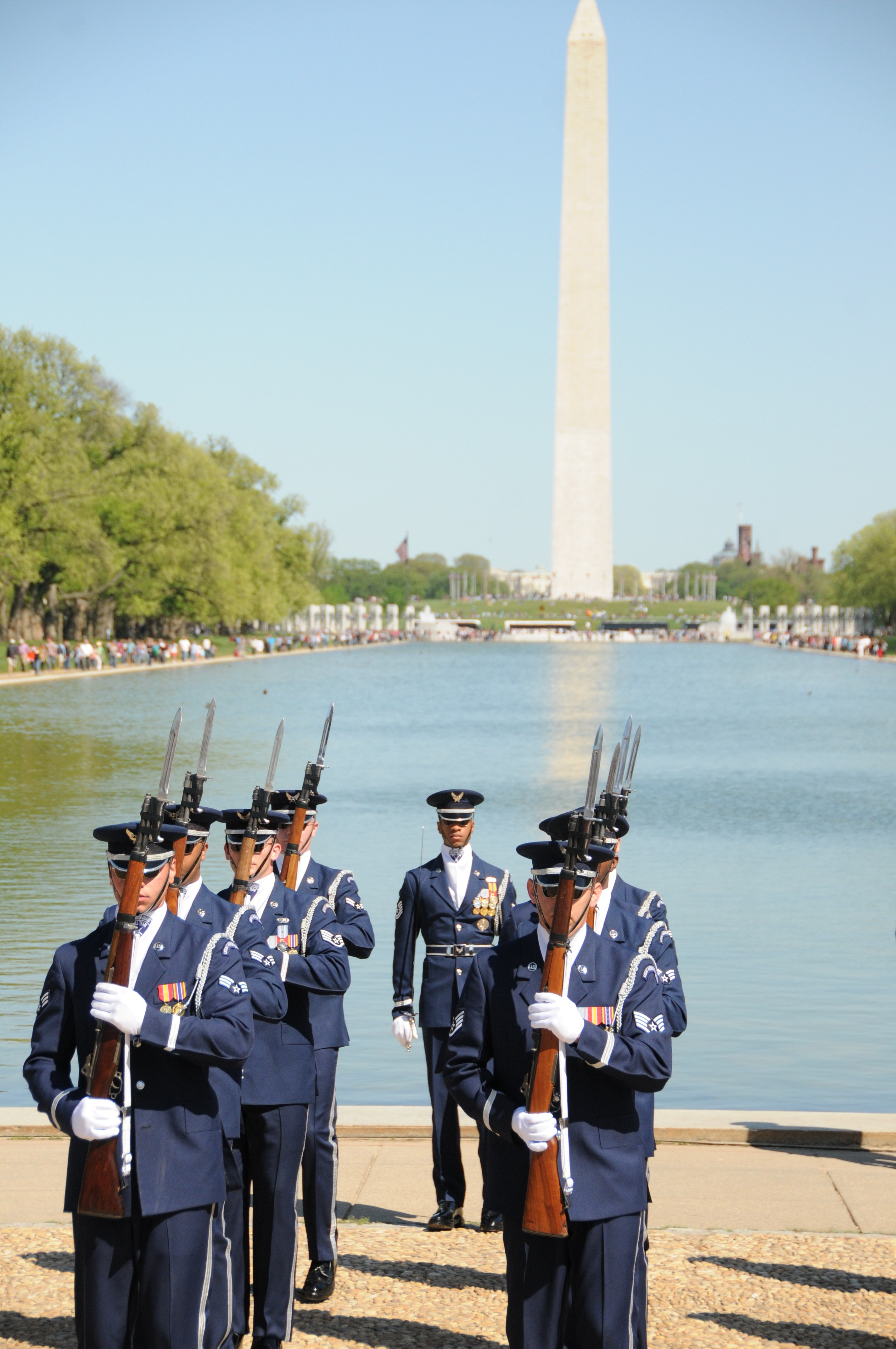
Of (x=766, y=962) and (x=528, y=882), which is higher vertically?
(x=528, y=882)

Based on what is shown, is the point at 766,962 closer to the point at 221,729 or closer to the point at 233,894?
the point at 233,894

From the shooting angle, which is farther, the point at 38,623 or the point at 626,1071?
the point at 38,623

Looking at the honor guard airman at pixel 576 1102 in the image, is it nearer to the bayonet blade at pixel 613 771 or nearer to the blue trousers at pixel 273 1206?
the bayonet blade at pixel 613 771

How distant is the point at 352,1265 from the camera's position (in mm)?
5855

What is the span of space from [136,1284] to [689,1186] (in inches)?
126

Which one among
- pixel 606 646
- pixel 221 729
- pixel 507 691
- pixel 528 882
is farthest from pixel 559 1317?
pixel 606 646

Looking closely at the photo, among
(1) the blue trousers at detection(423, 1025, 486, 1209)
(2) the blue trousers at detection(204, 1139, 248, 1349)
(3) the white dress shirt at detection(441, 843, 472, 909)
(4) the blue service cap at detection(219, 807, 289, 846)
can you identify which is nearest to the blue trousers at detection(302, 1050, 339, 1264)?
(2) the blue trousers at detection(204, 1139, 248, 1349)

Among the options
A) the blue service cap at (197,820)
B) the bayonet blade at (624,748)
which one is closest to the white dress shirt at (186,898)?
the blue service cap at (197,820)

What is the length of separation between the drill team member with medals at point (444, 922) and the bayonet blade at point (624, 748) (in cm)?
75

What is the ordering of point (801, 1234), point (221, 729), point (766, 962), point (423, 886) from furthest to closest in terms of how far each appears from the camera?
point (221, 729), point (766, 962), point (423, 886), point (801, 1234)

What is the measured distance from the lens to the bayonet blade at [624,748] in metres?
5.47

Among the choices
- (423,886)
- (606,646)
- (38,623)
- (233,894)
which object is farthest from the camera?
(606,646)

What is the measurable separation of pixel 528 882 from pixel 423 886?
284cm

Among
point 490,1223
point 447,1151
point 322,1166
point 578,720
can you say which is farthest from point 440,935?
point 578,720
